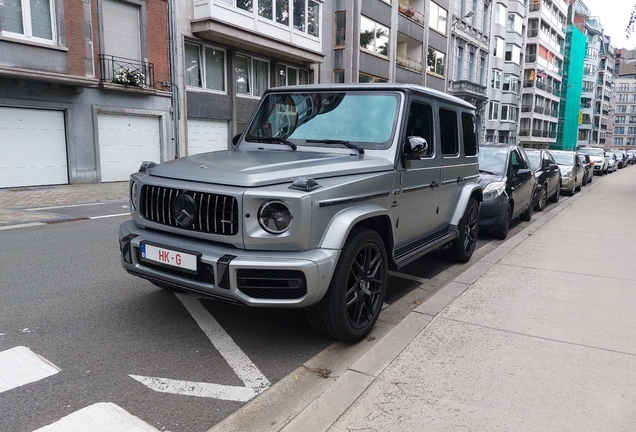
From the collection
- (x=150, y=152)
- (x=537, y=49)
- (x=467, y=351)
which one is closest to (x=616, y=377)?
(x=467, y=351)

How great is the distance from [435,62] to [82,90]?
26167 millimetres

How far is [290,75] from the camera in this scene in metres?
24.2

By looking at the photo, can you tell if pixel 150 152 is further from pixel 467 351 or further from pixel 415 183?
pixel 467 351

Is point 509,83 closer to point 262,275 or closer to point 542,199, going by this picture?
point 542,199

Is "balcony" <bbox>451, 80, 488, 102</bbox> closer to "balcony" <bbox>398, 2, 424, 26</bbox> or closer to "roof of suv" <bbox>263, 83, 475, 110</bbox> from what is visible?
"balcony" <bbox>398, 2, 424, 26</bbox>

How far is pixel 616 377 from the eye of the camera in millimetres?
3234

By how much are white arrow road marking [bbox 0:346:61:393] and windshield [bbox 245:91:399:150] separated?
259 cm

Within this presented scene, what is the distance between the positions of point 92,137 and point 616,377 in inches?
649

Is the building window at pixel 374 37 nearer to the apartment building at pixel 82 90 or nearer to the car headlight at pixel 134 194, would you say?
the apartment building at pixel 82 90

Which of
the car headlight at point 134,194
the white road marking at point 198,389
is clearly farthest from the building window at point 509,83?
the white road marking at point 198,389

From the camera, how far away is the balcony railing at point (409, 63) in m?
31.4

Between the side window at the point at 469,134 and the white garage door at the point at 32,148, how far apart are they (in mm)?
13527

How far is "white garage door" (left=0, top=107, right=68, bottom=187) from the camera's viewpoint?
46.8ft

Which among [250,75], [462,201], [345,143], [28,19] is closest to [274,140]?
[345,143]
